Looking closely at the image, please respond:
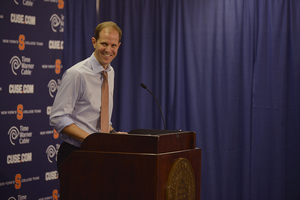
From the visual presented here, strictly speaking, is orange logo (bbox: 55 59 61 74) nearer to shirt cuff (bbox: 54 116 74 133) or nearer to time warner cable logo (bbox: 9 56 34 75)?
time warner cable logo (bbox: 9 56 34 75)

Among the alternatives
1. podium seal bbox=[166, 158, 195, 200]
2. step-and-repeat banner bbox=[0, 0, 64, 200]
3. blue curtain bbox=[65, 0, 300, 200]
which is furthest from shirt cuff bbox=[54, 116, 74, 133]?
blue curtain bbox=[65, 0, 300, 200]

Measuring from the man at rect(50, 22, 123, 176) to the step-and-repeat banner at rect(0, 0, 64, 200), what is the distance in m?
1.70

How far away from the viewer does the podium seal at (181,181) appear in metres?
1.49

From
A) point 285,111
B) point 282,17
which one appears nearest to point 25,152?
point 285,111

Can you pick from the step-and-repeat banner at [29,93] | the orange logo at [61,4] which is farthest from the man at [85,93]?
the orange logo at [61,4]

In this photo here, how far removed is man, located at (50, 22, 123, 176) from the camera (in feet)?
6.25

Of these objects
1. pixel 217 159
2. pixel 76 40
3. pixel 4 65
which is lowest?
pixel 217 159

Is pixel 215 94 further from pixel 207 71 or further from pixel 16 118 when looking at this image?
pixel 16 118

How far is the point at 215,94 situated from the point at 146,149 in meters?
2.84

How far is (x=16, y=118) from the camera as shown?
3494 millimetres

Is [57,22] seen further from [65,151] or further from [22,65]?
[65,151]

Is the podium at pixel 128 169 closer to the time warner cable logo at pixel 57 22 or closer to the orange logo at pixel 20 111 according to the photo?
the orange logo at pixel 20 111

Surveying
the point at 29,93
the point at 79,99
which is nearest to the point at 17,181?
the point at 29,93

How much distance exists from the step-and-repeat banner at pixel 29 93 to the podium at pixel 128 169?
2135 millimetres
